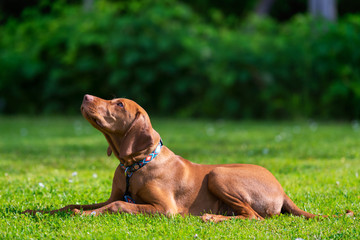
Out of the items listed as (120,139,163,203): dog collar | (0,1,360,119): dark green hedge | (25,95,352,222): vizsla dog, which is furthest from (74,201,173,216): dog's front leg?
(0,1,360,119): dark green hedge

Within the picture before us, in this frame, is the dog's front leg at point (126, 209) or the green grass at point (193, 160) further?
the dog's front leg at point (126, 209)

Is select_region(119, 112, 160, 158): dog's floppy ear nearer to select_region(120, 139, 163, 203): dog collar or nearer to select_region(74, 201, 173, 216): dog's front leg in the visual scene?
select_region(120, 139, 163, 203): dog collar

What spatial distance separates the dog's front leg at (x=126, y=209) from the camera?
163 inches

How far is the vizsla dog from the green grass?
0.53 feet

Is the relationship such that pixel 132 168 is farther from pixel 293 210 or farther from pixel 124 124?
pixel 293 210

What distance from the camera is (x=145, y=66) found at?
53.3 feet

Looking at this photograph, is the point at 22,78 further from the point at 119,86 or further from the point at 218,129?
A: the point at 218,129

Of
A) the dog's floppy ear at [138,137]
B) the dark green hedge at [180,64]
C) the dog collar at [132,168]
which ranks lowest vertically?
the dark green hedge at [180,64]

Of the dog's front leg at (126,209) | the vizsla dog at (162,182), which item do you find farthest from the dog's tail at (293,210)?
the dog's front leg at (126,209)

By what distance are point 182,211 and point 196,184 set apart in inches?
A: 10.6

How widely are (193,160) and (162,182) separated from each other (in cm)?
320

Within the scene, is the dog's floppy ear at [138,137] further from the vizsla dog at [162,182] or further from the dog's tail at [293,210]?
the dog's tail at [293,210]

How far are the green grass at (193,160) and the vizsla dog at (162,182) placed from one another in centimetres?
16

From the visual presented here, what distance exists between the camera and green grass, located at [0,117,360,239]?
12.6 feet
